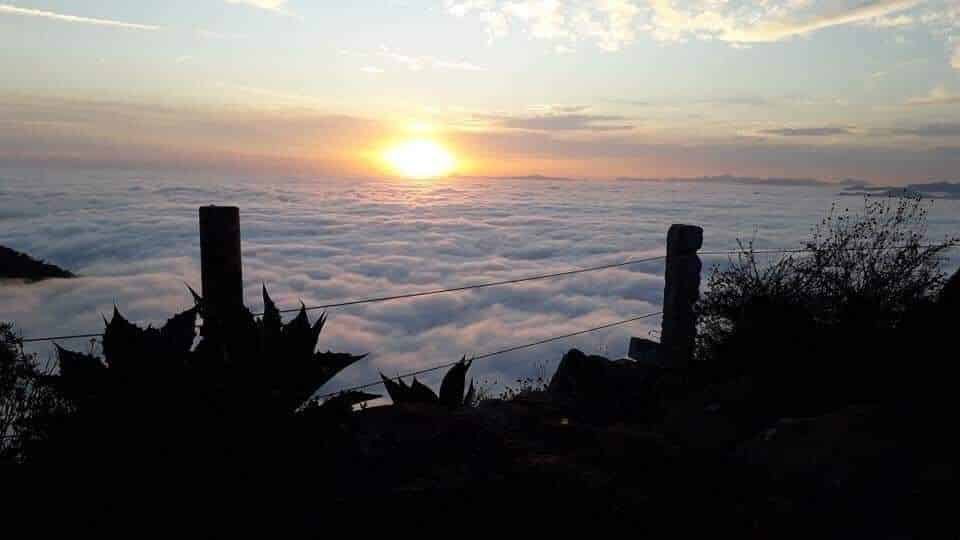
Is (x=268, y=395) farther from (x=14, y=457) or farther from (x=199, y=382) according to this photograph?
(x=14, y=457)

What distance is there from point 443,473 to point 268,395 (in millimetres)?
730

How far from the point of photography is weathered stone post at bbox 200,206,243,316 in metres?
3.37

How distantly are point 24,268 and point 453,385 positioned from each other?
326 feet

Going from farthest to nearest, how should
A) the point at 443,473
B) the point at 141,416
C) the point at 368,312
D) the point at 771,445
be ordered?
the point at 368,312 → the point at 771,445 → the point at 443,473 → the point at 141,416

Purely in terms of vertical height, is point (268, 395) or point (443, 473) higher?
point (268, 395)

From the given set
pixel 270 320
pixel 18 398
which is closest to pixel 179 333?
pixel 270 320

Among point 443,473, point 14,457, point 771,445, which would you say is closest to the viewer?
point 443,473

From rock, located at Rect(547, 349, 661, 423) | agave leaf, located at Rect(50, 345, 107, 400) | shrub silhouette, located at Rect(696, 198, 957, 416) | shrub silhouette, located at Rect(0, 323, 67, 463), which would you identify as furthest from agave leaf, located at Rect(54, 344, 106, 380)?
shrub silhouette, located at Rect(696, 198, 957, 416)

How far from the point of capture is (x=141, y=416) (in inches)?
93.7

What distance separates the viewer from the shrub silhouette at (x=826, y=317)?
15.1 feet

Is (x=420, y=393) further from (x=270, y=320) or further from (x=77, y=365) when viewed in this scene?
(x=77, y=365)

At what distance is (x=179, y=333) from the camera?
2.70 m

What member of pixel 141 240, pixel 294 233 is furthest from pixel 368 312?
pixel 141 240

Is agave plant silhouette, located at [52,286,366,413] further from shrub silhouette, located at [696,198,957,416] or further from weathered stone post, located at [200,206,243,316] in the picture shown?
shrub silhouette, located at [696,198,957,416]
